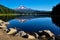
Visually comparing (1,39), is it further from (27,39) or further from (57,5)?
(57,5)

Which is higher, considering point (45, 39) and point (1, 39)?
point (1, 39)

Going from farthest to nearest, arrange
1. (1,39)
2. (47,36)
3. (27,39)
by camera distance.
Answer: (47,36), (27,39), (1,39)

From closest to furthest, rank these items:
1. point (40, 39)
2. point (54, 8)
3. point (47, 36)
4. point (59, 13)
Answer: point (40, 39), point (47, 36), point (59, 13), point (54, 8)

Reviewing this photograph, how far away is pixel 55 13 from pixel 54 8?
6.20 metres

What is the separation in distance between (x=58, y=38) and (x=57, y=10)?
422 ft

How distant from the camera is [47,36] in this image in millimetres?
24234

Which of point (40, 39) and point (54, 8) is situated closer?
point (40, 39)

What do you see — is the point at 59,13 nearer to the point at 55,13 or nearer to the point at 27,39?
the point at 55,13

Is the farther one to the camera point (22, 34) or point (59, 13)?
point (59, 13)

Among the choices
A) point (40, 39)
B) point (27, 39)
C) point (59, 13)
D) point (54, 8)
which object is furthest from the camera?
point (54, 8)

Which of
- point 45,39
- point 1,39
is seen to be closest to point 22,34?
point 45,39

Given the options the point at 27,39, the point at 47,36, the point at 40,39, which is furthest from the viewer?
the point at 47,36

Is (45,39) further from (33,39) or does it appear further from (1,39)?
(1,39)

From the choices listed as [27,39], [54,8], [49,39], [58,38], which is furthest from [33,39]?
[54,8]
